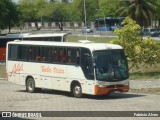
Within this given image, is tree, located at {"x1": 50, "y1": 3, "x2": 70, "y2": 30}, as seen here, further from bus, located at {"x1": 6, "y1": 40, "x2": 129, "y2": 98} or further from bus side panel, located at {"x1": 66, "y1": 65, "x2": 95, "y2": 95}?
bus side panel, located at {"x1": 66, "y1": 65, "x2": 95, "y2": 95}

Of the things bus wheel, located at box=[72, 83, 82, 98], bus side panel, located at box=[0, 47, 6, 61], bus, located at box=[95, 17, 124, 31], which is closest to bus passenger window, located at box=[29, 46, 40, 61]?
bus wheel, located at box=[72, 83, 82, 98]

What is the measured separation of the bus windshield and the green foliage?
1403 centimetres

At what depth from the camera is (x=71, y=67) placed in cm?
2605

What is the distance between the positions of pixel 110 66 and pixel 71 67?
228cm

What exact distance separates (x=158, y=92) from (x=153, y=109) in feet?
27.4

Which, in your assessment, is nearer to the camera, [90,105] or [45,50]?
[90,105]

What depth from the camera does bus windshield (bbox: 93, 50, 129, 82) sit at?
2447 centimetres

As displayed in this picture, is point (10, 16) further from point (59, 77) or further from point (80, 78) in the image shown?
point (80, 78)

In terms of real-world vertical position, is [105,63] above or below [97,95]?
above

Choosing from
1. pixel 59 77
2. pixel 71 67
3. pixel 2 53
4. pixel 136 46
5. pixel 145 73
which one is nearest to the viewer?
pixel 71 67

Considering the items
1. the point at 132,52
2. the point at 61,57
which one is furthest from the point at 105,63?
the point at 132,52

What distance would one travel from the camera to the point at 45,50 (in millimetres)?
28250

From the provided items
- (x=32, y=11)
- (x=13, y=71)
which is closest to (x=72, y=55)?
(x=13, y=71)

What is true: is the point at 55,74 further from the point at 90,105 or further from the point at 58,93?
the point at 90,105
